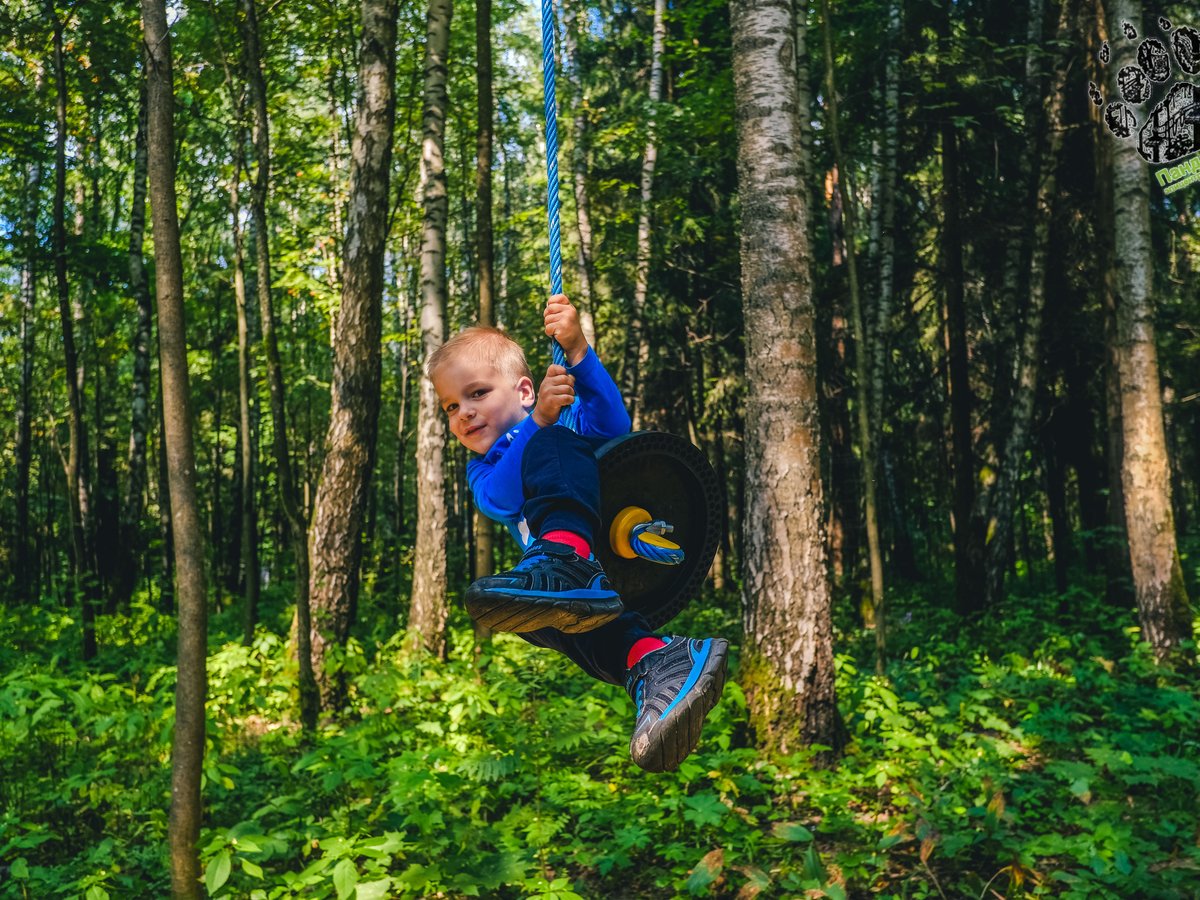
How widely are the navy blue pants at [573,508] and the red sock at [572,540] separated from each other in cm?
1

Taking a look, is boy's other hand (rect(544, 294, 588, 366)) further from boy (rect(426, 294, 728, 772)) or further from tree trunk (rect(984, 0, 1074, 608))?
tree trunk (rect(984, 0, 1074, 608))

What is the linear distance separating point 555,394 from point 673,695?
92cm

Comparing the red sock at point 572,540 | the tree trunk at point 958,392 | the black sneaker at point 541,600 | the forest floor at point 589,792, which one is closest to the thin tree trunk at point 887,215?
the tree trunk at point 958,392

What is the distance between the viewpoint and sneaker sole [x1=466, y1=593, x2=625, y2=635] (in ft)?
6.92

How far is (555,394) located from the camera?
8.29 ft

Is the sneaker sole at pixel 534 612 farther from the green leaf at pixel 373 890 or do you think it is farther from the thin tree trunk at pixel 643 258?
the thin tree trunk at pixel 643 258

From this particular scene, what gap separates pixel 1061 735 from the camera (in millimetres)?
5992

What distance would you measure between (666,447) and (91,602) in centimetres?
866

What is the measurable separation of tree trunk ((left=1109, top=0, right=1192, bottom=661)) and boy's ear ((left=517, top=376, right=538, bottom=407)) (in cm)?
677

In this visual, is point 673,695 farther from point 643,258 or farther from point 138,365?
point 138,365

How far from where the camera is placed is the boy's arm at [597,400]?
2.75 metres

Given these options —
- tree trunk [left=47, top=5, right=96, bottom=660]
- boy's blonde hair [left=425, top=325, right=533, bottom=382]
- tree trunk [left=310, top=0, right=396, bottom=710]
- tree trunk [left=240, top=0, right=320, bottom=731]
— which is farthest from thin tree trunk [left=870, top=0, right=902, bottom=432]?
tree trunk [left=47, top=5, right=96, bottom=660]

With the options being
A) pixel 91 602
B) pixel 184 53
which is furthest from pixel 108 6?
pixel 91 602

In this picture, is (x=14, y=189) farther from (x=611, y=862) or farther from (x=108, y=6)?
(x=611, y=862)
